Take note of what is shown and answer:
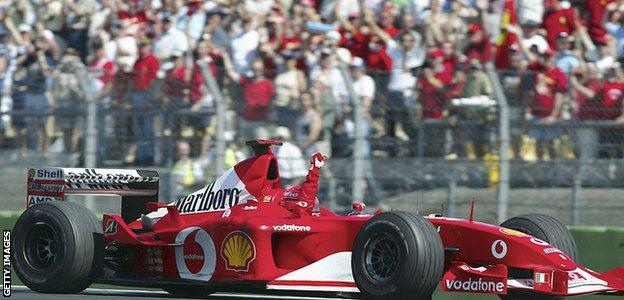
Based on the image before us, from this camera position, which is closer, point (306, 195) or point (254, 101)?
point (306, 195)

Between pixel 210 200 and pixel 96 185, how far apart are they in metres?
1.15

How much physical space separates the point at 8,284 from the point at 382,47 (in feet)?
19.0

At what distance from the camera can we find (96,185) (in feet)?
30.6

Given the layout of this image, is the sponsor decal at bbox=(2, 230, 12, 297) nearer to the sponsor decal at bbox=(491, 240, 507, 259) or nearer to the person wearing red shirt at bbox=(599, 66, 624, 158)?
the sponsor decal at bbox=(491, 240, 507, 259)

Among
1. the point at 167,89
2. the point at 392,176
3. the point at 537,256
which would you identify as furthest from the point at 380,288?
the point at 167,89

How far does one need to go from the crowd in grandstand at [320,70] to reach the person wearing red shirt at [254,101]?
13 millimetres

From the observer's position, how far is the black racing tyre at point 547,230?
805 centimetres

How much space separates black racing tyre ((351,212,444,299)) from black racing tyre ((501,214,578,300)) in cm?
99

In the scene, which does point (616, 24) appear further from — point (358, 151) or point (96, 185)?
point (96, 185)

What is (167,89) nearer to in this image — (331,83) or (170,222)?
(331,83)

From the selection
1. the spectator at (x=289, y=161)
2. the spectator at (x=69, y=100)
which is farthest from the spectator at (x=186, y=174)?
the spectator at (x=69, y=100)

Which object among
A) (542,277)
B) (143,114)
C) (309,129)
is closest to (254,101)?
(309,129)

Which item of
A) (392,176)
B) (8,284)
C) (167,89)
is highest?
(167,89)

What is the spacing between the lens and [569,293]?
7285 millimetres
